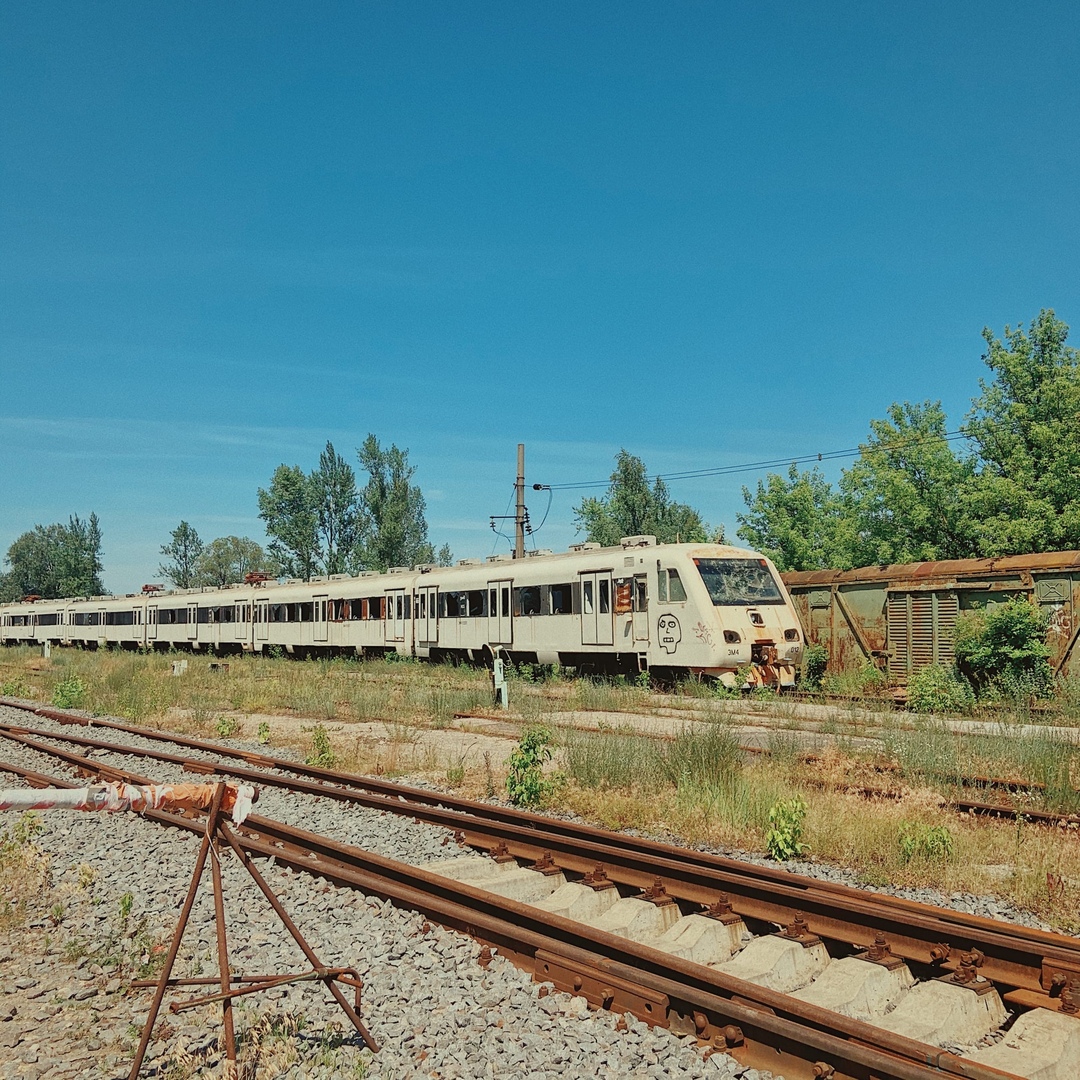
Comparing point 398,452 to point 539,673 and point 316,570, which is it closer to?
point 316,570

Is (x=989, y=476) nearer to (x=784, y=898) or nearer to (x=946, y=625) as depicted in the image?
(x=946, y=625)

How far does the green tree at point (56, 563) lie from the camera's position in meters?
92.3

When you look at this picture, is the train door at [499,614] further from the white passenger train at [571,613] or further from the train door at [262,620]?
the train door at [262,620]

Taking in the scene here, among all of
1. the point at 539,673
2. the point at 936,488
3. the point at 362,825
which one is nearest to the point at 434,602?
the point at 539,673

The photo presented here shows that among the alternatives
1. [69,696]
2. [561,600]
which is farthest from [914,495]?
[69,696]

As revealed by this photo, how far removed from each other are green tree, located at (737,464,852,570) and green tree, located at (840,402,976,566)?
12.7 feet

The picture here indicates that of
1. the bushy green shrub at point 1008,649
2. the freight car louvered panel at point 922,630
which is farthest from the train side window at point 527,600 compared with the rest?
the bushy green shrub at point 1008,649

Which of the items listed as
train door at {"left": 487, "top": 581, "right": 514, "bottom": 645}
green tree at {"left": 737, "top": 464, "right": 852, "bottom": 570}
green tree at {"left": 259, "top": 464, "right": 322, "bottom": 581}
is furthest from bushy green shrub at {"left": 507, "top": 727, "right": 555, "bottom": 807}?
green tree at {"left": 259, "top": 464, "right": 322, "bottom": 581}

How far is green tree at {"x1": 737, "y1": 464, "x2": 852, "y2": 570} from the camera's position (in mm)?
46250

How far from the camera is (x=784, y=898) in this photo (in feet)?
18.0

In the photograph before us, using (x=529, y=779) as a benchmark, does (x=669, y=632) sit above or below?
above

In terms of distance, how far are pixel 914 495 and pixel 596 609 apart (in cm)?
2098

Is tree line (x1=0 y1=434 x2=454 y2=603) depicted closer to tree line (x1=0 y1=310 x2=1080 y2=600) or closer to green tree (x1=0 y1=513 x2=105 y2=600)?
tree line (x1=0 y1=310 x2=1080 y2=600)

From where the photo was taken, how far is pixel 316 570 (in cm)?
6356
